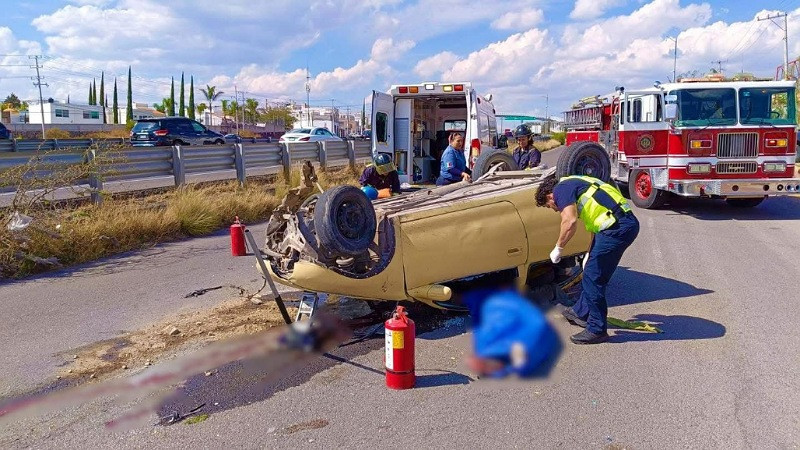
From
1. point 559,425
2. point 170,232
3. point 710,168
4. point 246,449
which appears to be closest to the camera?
point 246,449

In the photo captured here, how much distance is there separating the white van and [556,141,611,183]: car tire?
4.34 meters

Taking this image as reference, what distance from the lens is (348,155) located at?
2061 cm

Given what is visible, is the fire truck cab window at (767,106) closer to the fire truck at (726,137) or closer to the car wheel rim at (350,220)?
the fire truck at (726,137)

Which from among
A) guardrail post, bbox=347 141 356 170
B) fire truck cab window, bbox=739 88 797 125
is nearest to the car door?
fire truck cab window, bbox=739 88 797 125

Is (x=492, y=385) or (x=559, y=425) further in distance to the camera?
(x=492, y=385)

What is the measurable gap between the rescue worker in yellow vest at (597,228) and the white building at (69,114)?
237ft

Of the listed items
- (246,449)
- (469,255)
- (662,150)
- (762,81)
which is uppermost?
(762,81)

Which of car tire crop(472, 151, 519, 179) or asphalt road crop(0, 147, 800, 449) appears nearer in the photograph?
asphalt road crop(0, 147, 800, 449)

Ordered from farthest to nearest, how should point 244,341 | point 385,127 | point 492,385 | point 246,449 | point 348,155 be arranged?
point 348,155, point 385,127, point 244,341, point 492,385, point 246,449

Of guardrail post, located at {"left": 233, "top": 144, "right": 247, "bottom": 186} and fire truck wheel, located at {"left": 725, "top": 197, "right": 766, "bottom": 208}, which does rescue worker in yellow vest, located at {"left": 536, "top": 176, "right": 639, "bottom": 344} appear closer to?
fire truck wheel, located at {"left": 725, "top": 197, "right": 766, "bottom": 208}

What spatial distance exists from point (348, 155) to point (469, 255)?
50.9 feet

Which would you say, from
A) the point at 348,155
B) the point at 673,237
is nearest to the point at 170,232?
the point at 673,237

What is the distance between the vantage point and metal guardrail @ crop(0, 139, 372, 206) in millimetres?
9968

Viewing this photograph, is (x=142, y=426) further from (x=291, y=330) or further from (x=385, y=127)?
(x=385, y=127)
